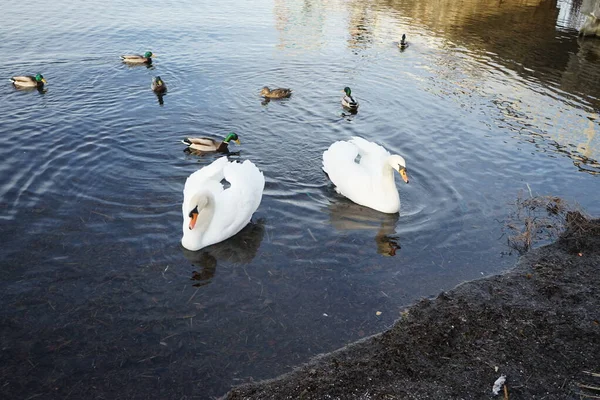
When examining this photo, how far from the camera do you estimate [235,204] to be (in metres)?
9.25

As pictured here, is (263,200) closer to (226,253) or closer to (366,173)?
(226,253)

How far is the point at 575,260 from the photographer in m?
8.68

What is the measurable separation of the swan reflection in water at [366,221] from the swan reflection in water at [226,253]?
1.58 metres

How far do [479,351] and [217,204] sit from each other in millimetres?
5007

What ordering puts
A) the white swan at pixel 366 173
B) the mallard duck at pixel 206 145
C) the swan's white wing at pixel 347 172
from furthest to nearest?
the mallard duck at pixel 206 145 < the swan's white wing at pixel 347 172 < the white swan at pixel 366 173

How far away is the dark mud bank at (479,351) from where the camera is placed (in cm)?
598

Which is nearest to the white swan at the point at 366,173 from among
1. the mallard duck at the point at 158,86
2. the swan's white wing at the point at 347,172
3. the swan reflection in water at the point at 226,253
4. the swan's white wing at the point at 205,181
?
the swan's white wing at the point at 347,172

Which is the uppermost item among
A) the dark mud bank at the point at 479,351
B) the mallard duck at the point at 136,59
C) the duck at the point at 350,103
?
the mallard duck at the point at 136,59

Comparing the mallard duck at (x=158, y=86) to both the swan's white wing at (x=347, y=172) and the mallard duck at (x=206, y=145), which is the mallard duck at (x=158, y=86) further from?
the swan's white wing at (x=347, y=172)

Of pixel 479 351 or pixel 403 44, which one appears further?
pixel 403 44

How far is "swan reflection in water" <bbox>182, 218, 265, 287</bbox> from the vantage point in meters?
8.35

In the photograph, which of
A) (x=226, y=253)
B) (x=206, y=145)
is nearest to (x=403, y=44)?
(x=206, y=145)

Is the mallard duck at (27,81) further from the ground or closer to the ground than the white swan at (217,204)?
further from the ground

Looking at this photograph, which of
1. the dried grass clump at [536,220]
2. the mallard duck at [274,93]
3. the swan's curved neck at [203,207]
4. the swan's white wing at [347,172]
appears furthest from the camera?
the mallard duck at [274,93]
